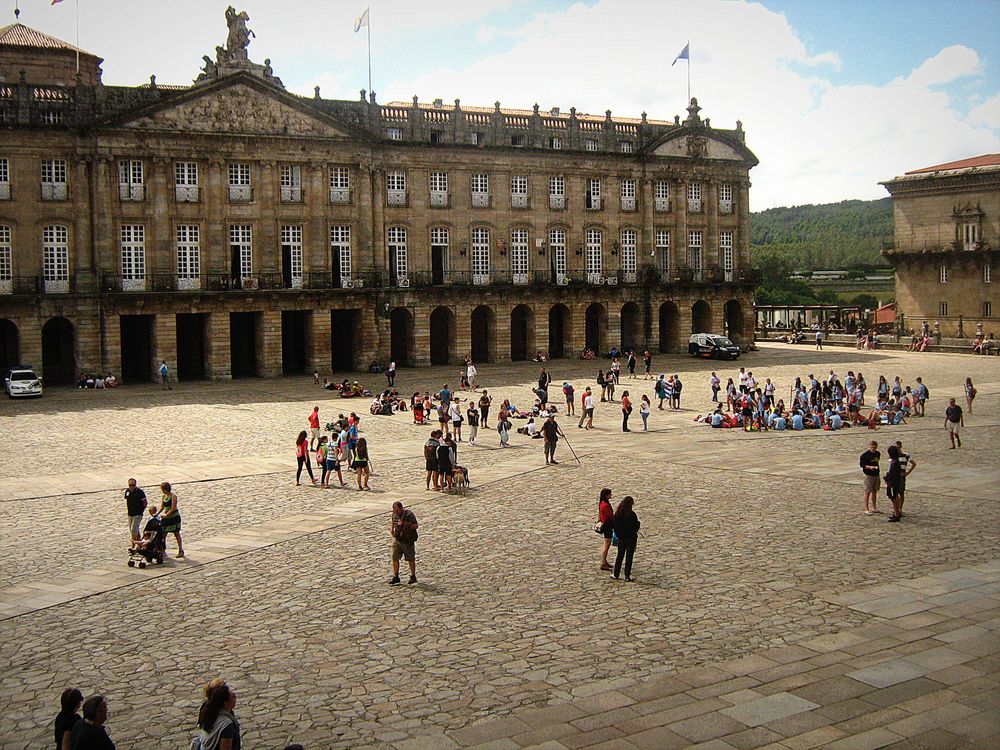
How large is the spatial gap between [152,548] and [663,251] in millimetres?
54136

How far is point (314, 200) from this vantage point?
5794 centimetres

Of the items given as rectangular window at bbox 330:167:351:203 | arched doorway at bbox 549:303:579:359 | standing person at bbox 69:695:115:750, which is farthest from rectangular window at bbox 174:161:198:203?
standing person at bbox 69:695:115:750

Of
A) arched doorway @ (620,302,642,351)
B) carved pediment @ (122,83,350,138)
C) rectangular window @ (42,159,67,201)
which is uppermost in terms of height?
carved pediment @ (122,83,350,138)

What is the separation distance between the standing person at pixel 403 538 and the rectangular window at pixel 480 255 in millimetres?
45913

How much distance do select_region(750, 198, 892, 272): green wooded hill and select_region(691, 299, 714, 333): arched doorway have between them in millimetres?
53697

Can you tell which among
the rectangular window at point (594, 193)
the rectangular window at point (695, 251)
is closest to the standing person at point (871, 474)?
the rectangular window at point (594, 193)

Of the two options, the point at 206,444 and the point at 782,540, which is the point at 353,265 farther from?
the point at 782,540

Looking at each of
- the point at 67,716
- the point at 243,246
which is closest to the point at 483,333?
the point at 243,246

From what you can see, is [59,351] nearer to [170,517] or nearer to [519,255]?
[519,255]

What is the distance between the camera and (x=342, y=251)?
194ft

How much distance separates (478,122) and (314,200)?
38.5ft

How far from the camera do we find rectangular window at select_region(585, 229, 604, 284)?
66.8 metres

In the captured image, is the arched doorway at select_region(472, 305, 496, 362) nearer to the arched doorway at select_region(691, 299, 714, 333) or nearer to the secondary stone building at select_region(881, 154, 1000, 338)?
the arched doorway at select_region(691, 299, 714, 333)

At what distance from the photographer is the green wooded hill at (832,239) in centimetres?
14675
